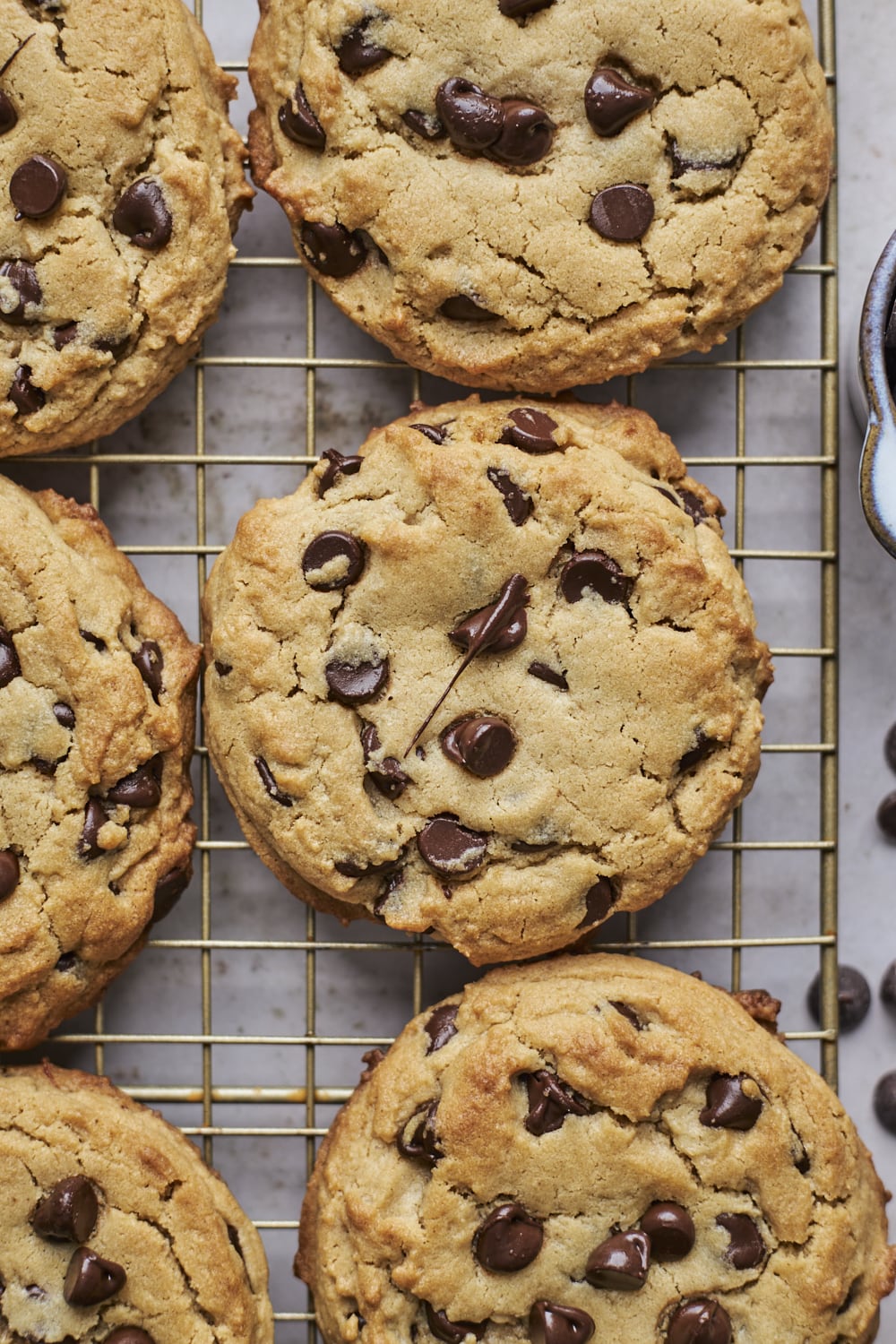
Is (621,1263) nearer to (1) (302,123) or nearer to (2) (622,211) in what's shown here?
(2) (622,211)

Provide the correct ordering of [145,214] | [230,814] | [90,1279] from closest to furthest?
[90,1279] < [145,214] < [230,814]

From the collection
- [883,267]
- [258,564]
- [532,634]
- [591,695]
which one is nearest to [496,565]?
[532,634]

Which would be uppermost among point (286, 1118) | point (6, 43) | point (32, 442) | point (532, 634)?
point (6, 43)

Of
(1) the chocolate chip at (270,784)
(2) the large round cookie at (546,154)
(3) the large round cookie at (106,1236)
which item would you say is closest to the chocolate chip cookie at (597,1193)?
(3) the large round cookie at (106,1236)

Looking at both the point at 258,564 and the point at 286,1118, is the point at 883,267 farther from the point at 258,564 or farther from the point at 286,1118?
the point at 286,1118

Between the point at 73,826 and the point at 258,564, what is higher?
the point at 258,564

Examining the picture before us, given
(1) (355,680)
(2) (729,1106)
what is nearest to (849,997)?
(2) (729,1106)
